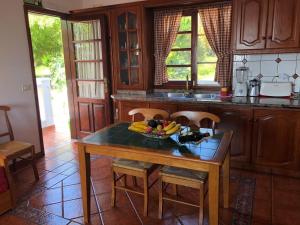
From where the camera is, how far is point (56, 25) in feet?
19.8

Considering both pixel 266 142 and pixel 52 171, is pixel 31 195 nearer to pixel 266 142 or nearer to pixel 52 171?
pixel 52 171

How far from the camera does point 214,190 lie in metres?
1.63

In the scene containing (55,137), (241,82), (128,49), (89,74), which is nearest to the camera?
(241,82)

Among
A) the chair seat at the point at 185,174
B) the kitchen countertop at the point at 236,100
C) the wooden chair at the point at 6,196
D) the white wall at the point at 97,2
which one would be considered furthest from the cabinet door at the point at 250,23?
the wooden chair at the point at 6,196

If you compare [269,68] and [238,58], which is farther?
[238,58]

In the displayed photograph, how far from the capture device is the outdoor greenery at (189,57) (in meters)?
3.54

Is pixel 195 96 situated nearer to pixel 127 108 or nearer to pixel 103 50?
pixel 127 108

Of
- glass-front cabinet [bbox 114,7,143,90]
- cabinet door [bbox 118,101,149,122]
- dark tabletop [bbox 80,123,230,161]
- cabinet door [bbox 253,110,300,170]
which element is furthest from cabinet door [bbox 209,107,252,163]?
glass-front cabinet [bbox 114,7,143,90]

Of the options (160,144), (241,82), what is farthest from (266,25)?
(160,144)

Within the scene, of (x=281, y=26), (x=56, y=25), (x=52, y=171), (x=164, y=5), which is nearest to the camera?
(x=281, y=26)

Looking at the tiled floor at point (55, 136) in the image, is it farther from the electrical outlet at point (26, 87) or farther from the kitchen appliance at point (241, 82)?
the kitchen appliance at point (241, 82)

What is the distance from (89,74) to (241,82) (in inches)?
94.9

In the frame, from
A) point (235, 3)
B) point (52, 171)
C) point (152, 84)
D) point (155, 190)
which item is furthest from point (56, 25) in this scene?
point (155, 190)

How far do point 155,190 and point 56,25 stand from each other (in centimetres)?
512
